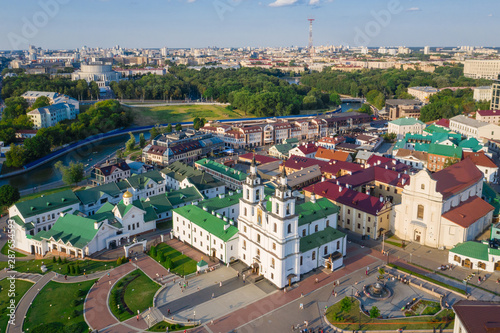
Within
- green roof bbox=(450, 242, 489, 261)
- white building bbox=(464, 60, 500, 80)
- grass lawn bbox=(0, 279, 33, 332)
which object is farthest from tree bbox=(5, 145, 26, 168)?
white building bbox=(464, 60, 500, 80)

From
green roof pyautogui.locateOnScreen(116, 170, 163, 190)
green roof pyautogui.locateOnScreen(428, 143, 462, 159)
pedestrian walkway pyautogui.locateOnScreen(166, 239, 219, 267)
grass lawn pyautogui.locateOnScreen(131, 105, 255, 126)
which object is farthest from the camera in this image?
grass lawn pyautogui.locateOnScreen(131, 105, 255, 126)

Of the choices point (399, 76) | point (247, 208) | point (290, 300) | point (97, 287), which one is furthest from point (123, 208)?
point (399, 76)

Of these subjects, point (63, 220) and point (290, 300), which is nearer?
point (290, 300)

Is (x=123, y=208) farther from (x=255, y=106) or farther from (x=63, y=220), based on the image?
(x=255, y=106)

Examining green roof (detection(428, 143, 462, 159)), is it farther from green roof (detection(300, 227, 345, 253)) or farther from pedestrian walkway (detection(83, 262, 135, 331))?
pedestrian walkway (detection(83, 262, 135, 331))

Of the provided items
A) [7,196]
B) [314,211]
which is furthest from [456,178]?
[7,196]

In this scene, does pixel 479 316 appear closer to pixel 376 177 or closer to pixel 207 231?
pixel 207 231
